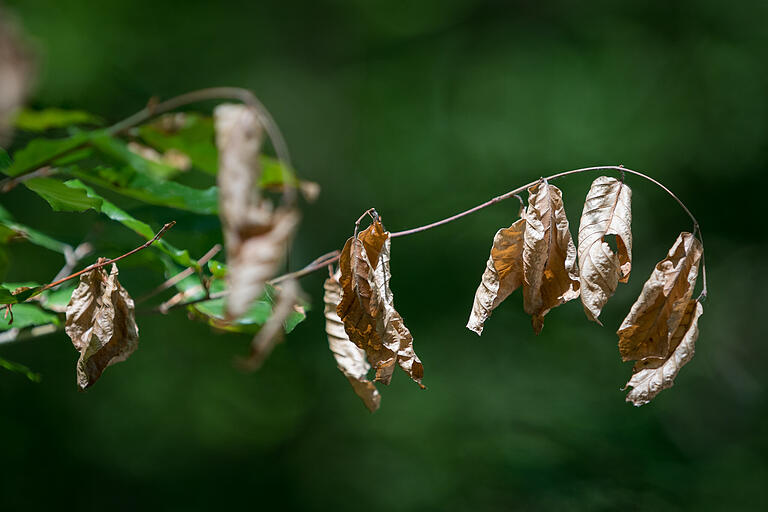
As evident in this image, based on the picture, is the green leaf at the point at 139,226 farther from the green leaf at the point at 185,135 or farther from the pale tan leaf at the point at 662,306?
the pale tan leaf at the point at 662,306

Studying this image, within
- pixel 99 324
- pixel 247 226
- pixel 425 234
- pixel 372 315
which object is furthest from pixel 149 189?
pixel 425 234

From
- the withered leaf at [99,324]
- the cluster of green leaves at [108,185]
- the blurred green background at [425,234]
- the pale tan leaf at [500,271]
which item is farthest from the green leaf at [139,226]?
the blurred green background at [425,234]

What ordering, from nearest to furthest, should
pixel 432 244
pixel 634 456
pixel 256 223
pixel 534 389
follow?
1. pixel 256 223
2. pixel 634 456
3. pixel 534 389
4. pixel 432 244

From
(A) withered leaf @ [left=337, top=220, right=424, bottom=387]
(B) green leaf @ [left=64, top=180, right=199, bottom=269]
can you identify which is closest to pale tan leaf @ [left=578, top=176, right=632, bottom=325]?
(A) withered leaf @ [left=337, top=220, right=424, bottom=387]

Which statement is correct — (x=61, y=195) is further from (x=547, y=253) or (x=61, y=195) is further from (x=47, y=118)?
(x=547, y=253)

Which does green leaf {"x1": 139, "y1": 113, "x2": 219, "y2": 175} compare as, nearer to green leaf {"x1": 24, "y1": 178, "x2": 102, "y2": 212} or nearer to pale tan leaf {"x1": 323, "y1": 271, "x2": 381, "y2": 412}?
green leaf {"x1": 24, "y1": 178, "x2": 102, "y2": 212}

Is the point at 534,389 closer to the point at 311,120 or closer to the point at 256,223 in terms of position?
the point at 311,120

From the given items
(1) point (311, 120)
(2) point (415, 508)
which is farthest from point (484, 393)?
(1) point (311, 120)
